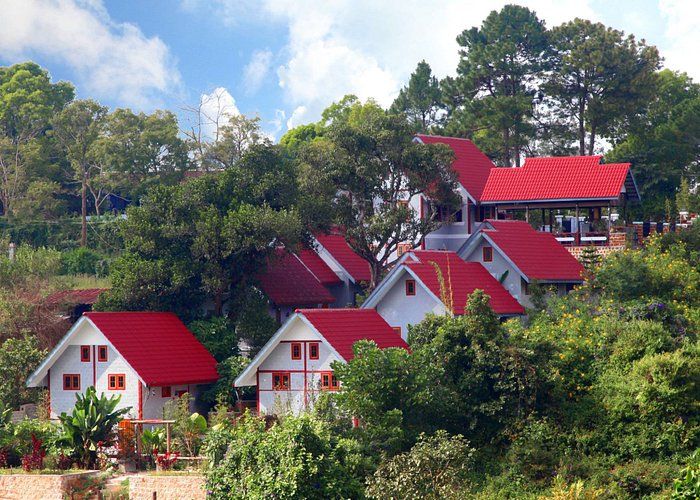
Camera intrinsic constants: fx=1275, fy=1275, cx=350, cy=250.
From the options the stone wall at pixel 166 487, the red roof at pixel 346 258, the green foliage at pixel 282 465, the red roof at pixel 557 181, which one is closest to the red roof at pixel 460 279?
the red roof at pixel 557 181

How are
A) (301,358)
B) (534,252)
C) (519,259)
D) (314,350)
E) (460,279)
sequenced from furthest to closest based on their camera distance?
(534,252), (519,259), (460,279), (301,358), (314,350)

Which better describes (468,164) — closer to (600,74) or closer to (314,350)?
(600,74)

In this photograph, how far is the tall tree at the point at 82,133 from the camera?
6725 cm

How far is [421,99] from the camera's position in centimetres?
7069

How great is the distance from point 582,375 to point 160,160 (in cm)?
3550

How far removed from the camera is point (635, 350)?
33812 millimetres

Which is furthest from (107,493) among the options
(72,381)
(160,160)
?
(160,160)

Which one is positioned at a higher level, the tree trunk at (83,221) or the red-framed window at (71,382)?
the tree trunk at (83,221)

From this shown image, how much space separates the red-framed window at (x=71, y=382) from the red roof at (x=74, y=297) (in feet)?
20.2

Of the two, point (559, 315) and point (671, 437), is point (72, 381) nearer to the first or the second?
point (559, 315)

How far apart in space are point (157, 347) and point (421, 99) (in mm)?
33156

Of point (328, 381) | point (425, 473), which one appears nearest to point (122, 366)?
point (328, 381)

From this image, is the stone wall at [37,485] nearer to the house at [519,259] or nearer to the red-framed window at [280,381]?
the red-framed window at [280,381]

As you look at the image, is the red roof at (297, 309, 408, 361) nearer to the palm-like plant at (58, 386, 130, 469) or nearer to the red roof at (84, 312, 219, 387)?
the red roof at (84, 312, 219, 387)
